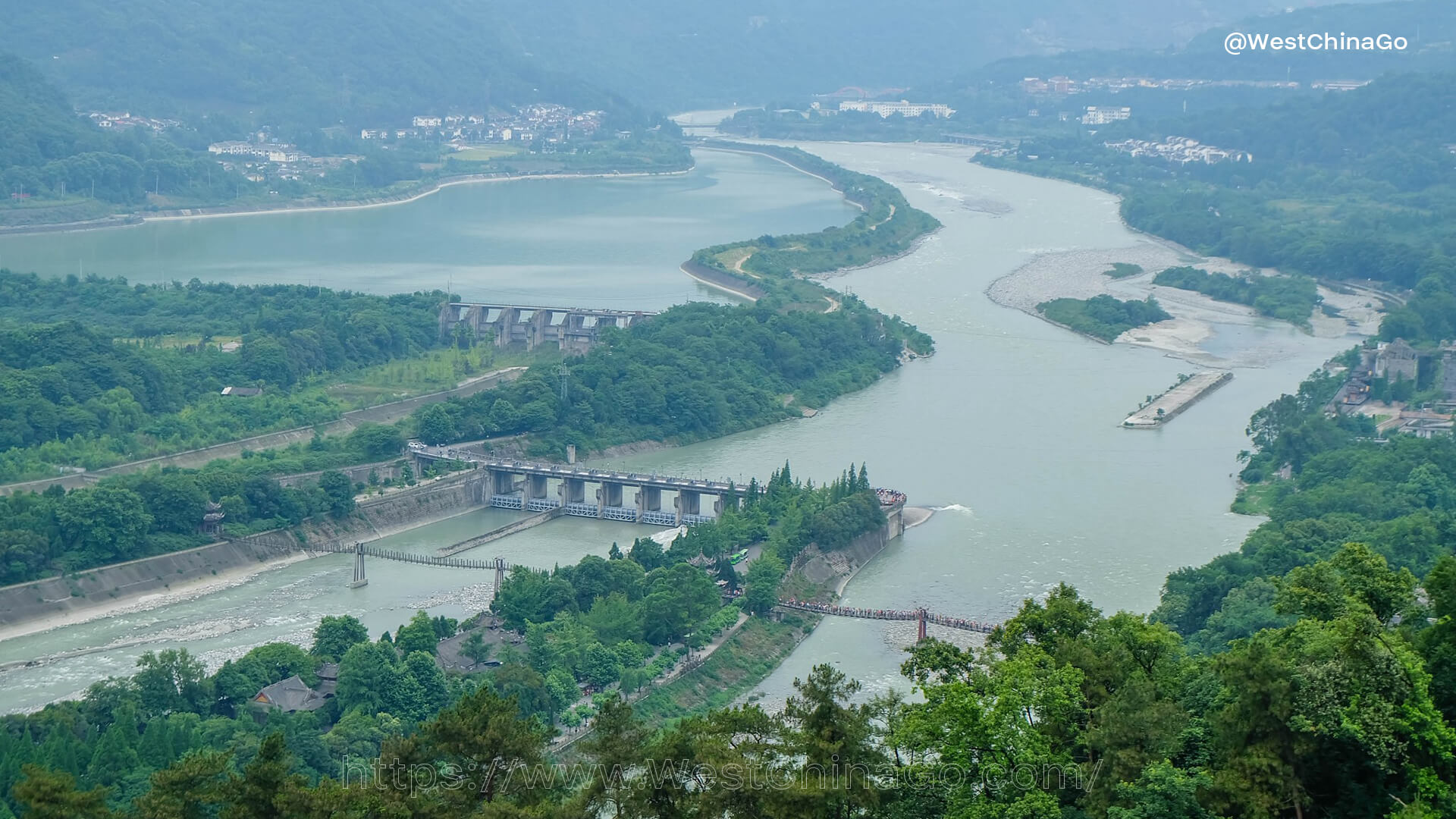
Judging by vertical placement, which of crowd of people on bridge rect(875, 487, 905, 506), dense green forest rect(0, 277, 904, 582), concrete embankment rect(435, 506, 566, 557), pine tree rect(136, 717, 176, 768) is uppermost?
pine tree rect(136, 717, 176, 768)

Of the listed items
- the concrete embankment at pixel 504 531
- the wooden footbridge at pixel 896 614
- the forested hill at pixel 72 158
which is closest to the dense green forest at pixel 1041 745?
the wooden footbridge at pixel 896 614

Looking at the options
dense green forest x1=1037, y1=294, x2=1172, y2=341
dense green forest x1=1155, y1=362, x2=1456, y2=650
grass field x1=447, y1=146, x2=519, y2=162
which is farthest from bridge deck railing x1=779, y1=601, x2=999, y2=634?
grass field x1=447, y1=146, x2=519, y2=162

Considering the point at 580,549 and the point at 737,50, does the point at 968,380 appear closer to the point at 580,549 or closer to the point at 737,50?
the point at 580,549

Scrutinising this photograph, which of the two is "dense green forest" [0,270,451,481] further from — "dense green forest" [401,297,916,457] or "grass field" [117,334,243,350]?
"dense green forest" [401,297,916,457]

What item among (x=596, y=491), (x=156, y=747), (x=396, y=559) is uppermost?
(x=156, y=747)

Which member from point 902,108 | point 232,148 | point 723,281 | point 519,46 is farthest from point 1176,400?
point 519,46

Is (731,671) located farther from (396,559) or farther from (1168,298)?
(1168,298)
